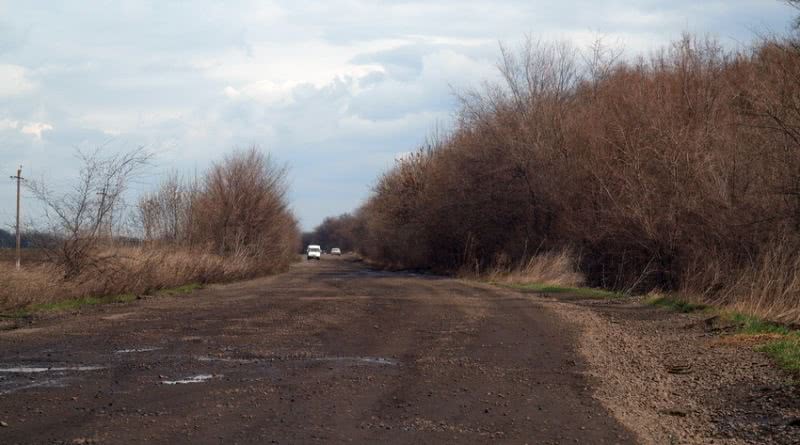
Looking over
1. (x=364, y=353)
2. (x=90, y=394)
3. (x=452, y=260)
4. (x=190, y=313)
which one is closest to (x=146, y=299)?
(x=190, y=313)

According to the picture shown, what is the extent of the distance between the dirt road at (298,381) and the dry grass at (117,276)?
218cm

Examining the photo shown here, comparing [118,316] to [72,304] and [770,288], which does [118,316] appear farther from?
[770,288]

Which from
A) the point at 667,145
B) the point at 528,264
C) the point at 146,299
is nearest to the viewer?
the point at 146,299

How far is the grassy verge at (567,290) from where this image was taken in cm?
2362

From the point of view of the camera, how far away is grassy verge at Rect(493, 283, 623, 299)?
23.6m

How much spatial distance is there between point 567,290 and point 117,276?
13.7 meters

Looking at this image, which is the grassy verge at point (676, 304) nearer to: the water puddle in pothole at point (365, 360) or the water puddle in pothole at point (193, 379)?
the water puddle in pothole at point (365, 360)

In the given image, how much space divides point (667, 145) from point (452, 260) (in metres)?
21.5

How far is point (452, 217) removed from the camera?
4331cm

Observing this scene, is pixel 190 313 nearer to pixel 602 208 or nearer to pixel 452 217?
pixel 602 208

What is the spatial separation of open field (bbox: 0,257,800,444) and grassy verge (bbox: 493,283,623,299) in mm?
6799

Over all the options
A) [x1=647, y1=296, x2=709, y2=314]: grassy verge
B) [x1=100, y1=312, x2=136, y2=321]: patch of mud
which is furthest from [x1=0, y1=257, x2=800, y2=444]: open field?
[x1=647, y1=296, x2=709, y2=314]: grassy verge

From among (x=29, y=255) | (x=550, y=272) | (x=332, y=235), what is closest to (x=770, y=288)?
(x=550, y=272)

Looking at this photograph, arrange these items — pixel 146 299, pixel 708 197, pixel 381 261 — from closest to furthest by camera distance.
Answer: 1. pixel 708 197
2. pixel 146 299
3. pixel 381 261
